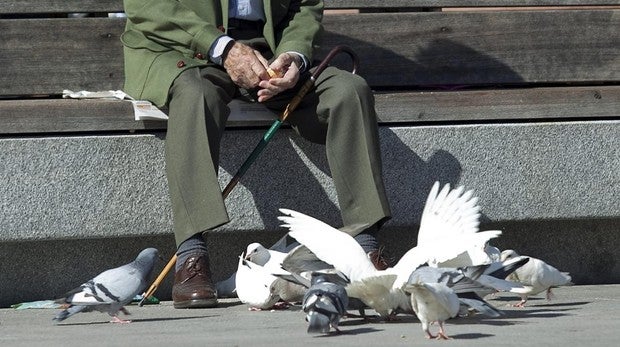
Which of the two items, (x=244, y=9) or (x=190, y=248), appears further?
(x=244, y=9)

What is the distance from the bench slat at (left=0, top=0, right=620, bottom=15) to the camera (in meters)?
5.72

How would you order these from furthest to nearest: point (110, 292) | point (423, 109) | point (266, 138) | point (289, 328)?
point (423, 109) < point (266, 138) < point (110, 292) < point (289, 328)

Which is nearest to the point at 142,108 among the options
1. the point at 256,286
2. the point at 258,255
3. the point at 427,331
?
the point at 258,255

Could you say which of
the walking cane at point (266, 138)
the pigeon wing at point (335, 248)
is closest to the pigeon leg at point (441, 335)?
the pigeon wing at point (335, 248)

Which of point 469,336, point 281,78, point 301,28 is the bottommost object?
point 469,336

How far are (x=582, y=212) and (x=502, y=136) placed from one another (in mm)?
520

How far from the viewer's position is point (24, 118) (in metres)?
5.37

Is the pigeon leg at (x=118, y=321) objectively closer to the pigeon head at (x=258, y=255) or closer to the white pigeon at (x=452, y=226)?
the pigeon head at (x=258, y=255)

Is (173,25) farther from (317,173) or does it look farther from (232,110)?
(317,173)

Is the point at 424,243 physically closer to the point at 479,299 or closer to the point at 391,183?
the point at 479,299

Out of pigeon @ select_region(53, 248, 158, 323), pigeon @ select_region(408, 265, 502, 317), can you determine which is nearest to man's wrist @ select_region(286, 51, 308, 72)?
pigeon @ select_region(53, 248, 158, 323)

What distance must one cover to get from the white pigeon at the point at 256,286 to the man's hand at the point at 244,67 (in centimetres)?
75

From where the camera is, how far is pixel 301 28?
5418mm

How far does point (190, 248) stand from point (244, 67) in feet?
2.59
